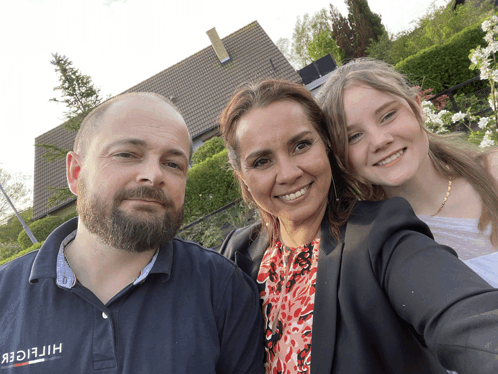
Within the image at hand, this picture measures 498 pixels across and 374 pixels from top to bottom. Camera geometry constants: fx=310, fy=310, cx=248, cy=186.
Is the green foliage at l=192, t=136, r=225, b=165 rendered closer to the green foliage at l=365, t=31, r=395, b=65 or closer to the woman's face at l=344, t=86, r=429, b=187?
the woman's face at l=344, t=86, r=429, b=187

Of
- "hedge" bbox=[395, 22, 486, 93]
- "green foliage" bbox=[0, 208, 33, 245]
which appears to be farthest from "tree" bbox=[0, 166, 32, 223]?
"hedge" bbox=[395, 22, 486, 93]

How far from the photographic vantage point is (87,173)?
1.93 meters

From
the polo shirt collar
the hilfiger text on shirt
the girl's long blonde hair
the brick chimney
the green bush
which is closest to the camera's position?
the hilfiger text on shirt

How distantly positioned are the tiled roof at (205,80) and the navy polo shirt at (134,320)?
16.5 m

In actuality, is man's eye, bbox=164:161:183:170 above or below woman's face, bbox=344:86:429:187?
above

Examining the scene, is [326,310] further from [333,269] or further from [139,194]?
[139,194]

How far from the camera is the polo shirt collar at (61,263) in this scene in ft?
5.49

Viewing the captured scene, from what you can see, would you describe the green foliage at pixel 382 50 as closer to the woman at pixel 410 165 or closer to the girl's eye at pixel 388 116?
the woman at pixel 410 165

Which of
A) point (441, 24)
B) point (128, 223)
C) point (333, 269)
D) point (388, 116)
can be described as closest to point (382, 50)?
point (441, 24)

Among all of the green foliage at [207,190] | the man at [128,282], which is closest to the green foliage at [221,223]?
the green foliage at [207,190]

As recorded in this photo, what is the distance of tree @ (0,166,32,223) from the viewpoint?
2586cm

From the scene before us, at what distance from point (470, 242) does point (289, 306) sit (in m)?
1.32

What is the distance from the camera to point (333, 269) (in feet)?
5.36

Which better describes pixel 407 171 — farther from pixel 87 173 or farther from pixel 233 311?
pixel 87 173
